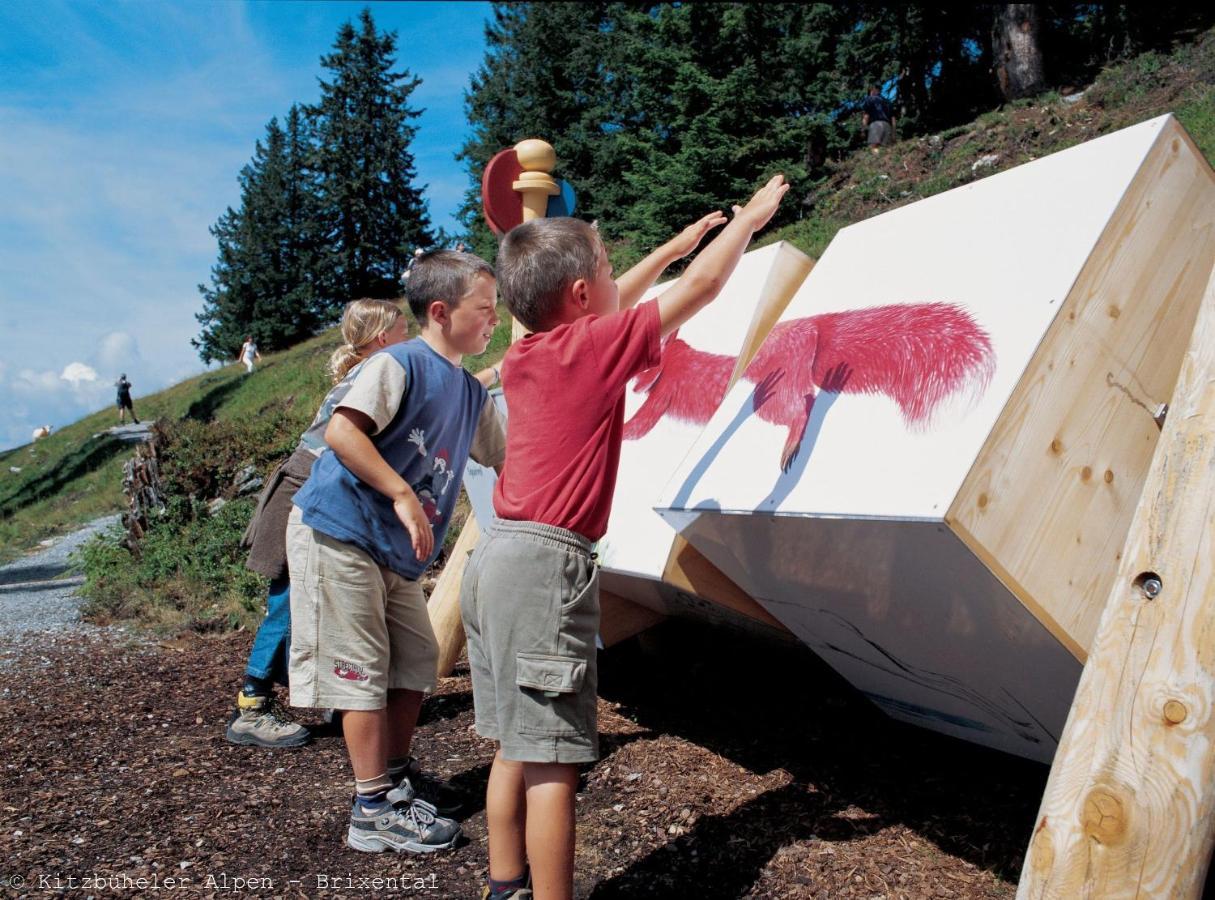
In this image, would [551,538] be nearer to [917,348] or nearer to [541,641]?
[541,641]

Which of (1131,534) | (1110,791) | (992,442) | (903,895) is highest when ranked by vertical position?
(992,442)

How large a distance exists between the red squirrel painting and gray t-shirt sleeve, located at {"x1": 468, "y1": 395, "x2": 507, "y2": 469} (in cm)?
68

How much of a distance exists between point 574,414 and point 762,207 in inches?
26.9

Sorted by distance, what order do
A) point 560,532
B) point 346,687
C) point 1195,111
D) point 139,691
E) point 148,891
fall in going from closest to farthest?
point 560,532
point 148,891
point 346,687
point 139,691
point 1195,111

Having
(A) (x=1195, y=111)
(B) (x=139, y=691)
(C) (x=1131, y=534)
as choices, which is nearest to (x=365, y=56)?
(A) (x=1195, y=111)

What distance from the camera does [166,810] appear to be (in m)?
2.86

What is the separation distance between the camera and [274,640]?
3557 mm

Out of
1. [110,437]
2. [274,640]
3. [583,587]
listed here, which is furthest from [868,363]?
[110,437]

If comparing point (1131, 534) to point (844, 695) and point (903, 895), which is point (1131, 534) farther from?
point (844, 695)

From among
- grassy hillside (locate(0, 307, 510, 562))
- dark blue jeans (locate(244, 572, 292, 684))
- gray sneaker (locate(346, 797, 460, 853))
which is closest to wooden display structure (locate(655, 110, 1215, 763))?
gray sneaker (locate(346, 797, 460, 853))

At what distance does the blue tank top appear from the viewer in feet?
8.32

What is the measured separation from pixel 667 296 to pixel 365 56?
45961mm

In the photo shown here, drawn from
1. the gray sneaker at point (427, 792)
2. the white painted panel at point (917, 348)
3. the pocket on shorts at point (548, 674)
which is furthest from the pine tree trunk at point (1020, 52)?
the pocket on shorts at point (548, 674)

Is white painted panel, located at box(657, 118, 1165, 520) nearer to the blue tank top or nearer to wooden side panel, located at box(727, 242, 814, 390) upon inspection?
wooden side panel, located at box(727, 242, 814, 390)
